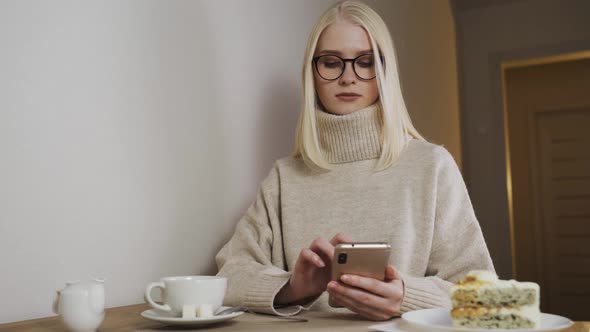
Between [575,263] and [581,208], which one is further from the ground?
[581,208]

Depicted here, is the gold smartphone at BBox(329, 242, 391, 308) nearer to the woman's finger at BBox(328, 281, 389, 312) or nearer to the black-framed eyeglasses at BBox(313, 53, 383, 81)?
the woman's finger at BBox(328, 281, 389, 312)

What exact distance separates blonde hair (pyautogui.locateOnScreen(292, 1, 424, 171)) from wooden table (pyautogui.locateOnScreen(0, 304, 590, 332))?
0.45m

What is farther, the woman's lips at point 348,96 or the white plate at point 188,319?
the woman's lips at point 348,96

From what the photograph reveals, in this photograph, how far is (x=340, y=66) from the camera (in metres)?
1.31

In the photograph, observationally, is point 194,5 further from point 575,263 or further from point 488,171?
point 575,263

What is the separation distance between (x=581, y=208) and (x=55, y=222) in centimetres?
375

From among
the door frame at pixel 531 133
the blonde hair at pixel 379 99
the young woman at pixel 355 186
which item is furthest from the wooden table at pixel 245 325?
the door frame at pixel 531 133

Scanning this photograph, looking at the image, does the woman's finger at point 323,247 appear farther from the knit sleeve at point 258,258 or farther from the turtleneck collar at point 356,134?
the turtleneck collar at point 356,134

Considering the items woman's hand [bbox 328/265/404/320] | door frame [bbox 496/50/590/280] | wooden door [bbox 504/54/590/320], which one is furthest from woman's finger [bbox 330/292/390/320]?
wooden door [bbox 504/54/590/320]

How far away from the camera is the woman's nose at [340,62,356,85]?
4.23 feet

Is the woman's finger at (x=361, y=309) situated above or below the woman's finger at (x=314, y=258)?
below

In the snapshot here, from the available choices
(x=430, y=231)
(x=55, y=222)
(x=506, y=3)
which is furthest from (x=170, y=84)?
(x=506, y=3)

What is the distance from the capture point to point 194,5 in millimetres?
1310

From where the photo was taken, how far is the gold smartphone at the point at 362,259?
2.62ft
